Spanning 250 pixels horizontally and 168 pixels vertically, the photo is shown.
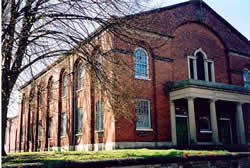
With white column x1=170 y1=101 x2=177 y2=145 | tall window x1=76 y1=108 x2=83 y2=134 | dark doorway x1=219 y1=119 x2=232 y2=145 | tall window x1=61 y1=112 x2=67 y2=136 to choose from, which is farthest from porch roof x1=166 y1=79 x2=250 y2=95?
tall window x1=61 y1=112 x2=67 y2=136

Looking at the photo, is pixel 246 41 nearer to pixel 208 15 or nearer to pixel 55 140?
pixel 208 15

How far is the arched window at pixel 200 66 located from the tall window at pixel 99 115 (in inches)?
307

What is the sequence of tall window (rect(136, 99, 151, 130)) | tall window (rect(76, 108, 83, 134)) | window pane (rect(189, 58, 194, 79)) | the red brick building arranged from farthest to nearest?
tall window (rect(76, 108, 83, 134)) < window pane (rect(189, 58, 194, 79)) < tall window (rect(136, 99, 151, 130)) < the red brick building

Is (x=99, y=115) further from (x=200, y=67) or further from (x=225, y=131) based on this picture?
(x=225, y=131)

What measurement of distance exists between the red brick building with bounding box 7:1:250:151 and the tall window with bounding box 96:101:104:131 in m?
0.07

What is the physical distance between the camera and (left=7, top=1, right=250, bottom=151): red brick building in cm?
1834

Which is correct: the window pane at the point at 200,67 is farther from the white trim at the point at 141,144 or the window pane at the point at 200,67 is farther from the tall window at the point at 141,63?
the white trim at the point at 141,144

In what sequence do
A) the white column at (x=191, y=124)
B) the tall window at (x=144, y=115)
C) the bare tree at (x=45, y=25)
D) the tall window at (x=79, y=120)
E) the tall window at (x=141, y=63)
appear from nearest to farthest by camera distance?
the bare tree at (x=45, y=25), the white column at (x=191, y=124), the tall window at (x=144, y=115), the tall window at (x=141, y=63), the tall window at (x=79, y=120)

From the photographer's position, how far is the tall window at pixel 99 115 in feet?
65.1

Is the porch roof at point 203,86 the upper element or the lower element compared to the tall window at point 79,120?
upper

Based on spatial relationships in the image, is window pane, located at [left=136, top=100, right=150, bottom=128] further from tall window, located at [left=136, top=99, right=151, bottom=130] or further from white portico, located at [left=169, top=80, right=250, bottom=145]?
white portico, located at [left=169, top=80, right=250, bottom=145]

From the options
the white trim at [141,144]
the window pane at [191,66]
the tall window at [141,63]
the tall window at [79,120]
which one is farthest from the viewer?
the tall window at [79,120]

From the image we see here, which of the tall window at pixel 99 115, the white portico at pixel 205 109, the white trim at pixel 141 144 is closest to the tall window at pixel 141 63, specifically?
the white portico at pixel 205 109

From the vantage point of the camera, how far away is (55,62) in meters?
10.9
